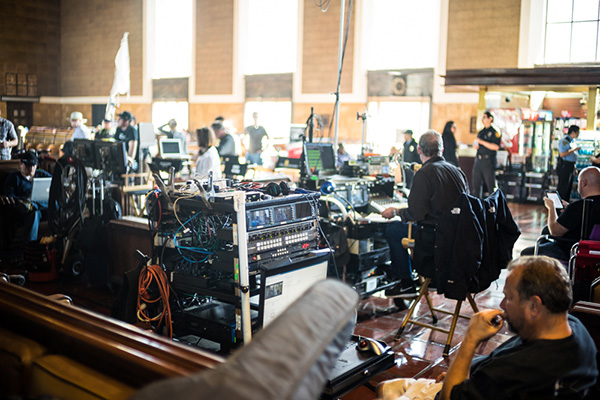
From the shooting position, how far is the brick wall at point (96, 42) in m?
20.4

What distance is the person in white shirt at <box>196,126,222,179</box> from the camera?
19.6 feet

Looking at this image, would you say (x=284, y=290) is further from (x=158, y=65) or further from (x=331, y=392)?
(x=158, y=65)

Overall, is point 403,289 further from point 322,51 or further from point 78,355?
point 322,51

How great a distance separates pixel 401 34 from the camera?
595 inches

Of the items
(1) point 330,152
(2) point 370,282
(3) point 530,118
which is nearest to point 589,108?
(3) point 530,118

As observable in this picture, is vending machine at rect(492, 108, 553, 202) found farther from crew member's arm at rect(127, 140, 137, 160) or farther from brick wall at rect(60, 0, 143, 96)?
brick wall at rect(60, 0, 143, 96)

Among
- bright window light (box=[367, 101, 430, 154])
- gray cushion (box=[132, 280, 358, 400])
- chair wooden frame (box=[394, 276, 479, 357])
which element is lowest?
chair wooden frame (box=[394, 276, 479, 357])

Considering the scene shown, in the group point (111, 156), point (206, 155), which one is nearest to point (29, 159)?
point (111, 156)

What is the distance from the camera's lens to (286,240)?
3.82m

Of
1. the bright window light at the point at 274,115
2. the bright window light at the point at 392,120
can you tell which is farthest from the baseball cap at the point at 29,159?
the bright window light at the point at 274,115

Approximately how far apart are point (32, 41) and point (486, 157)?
1850 cm

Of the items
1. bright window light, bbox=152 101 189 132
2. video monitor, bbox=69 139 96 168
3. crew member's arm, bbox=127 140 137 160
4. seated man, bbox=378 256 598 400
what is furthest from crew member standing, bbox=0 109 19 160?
bright window light, bbox=152 101 189 132

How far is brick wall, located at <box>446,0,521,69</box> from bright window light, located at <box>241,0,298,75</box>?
4.71m

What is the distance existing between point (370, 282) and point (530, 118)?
846 centimetres
